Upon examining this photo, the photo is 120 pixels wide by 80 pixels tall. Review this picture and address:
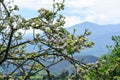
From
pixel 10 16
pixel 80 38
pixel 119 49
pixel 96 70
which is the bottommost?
pixel 119 49

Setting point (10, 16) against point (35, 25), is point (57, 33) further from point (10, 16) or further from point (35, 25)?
point (10, 16)

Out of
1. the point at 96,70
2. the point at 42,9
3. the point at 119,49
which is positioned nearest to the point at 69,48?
the point at 96,70

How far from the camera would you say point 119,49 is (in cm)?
5753

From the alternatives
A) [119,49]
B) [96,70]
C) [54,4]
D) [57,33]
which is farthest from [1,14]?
[119,49]

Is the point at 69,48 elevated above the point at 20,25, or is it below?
below

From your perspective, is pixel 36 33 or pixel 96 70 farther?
pixel 36 33

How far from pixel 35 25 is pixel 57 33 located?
557 millimetres

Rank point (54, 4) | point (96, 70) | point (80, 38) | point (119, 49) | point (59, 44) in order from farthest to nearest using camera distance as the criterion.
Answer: point (119, 49), point (54, 4), point (80, 38), point (59, 44), point (96, 70)

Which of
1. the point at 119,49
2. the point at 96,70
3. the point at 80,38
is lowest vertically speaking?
the point at 119,49

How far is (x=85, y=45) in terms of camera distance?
29.0 ft

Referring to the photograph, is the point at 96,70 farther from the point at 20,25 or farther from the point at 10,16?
the point at 10,16

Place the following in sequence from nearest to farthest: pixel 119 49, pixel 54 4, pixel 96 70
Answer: pixel 96 70 → pixel 54 4 → pixel 119 49

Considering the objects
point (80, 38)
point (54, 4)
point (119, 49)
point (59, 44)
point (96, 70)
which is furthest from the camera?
point (119, 49)

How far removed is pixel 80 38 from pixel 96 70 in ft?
4.96
